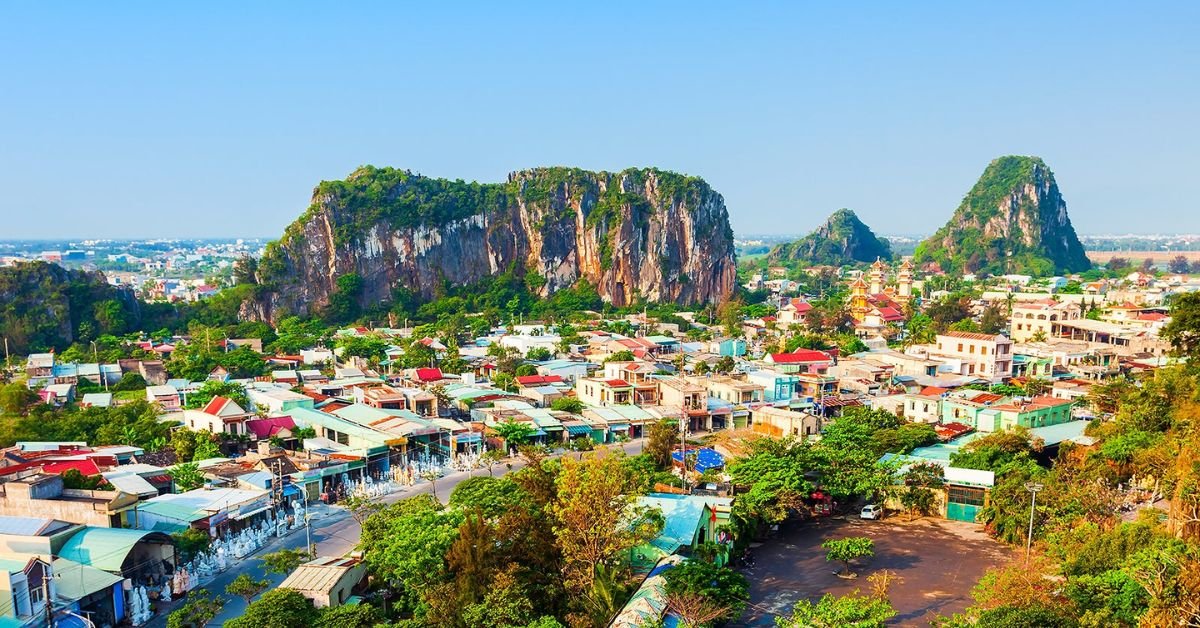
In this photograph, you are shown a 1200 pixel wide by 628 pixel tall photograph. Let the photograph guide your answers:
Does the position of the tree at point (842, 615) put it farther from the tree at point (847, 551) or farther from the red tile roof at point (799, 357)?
the red tile roof at point (799, 357)

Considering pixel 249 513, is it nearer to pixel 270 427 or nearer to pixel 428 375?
pixel 270 427

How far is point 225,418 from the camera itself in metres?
25.6

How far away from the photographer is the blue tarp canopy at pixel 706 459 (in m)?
24.1

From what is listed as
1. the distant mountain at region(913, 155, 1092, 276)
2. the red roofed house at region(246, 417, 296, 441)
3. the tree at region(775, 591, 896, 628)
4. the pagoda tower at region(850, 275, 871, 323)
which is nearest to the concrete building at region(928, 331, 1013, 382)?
the pagoda tower at region(850, 275, 871, 323)

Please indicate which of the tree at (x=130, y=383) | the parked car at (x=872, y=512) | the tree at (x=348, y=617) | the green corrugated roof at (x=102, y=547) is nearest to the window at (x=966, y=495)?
the parked car at (x=872, y=512)

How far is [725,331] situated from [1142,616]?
139 feet

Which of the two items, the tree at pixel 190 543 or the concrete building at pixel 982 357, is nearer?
the tree at pixel 190 543

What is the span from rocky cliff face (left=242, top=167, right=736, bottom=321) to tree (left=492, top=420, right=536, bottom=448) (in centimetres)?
4476

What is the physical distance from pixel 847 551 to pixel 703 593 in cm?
A: 494

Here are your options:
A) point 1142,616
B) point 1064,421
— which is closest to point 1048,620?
point 1142,616

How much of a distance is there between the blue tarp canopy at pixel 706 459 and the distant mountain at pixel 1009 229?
88606mm

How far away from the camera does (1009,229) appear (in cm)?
11069

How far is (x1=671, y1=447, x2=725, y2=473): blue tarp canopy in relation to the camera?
24.1m

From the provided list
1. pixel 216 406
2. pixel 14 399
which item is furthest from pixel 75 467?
pixel 14 399
